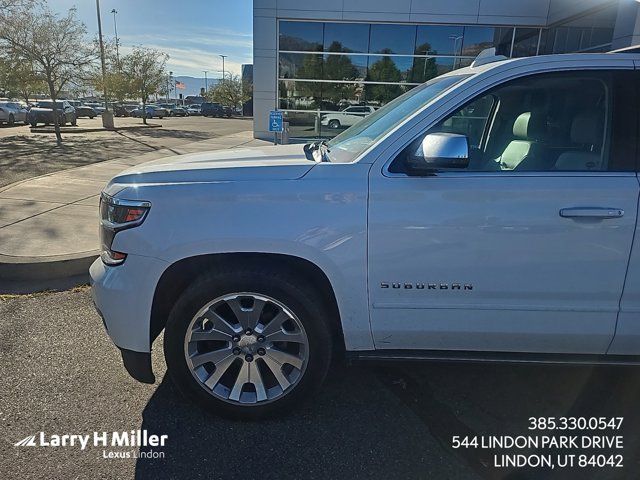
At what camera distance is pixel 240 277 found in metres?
2.24

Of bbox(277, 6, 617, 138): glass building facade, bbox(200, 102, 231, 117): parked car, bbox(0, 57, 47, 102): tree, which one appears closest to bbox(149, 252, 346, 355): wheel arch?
bbox(277, 6, 617, 138): glass building facade

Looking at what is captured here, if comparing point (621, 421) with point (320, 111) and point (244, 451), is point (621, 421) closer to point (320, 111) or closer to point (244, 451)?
point (244, 451)

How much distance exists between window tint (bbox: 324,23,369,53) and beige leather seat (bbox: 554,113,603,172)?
15.7 metres

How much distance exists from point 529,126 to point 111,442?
3110mm

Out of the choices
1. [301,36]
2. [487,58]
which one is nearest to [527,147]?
[487,58]

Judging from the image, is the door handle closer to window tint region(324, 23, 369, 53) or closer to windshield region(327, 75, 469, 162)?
windshield region(327, 75, 469, 162)

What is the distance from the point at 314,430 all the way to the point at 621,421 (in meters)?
1.78

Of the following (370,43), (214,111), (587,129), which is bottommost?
(587,129)

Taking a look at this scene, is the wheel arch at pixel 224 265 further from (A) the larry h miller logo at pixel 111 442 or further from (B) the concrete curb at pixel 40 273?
(B) the concrete curb at pixel 40 273

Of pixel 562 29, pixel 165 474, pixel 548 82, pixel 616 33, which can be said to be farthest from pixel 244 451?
pixel 562 29

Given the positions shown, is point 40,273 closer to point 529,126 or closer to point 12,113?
point 529,126

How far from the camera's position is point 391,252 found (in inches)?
85.8

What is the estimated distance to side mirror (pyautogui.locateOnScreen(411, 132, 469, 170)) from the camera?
6.73ft

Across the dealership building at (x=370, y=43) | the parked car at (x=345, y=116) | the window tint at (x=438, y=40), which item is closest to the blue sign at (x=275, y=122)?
the parked car at (x=345, y=116)
